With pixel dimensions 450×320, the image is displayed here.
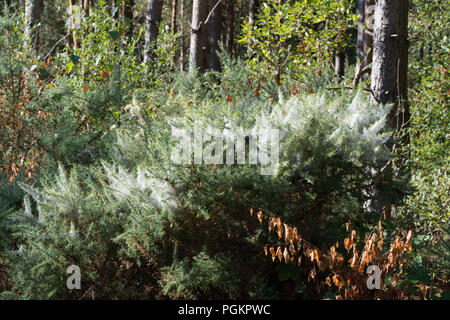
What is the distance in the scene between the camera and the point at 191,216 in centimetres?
295

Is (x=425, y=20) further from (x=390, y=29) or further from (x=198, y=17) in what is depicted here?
(x=198, y=17)

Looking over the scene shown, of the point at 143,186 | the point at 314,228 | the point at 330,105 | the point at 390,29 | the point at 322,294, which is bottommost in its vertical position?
the point at 322,294

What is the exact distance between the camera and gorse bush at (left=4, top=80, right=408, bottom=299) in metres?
2.81

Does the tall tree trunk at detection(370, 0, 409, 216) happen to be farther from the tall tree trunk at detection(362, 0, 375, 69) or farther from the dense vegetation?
the tall tree trunk at detection(362, 0, 375, 69)

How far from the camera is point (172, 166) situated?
9.66ft

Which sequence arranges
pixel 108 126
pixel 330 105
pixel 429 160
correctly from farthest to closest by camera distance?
pixel 429 160, pixel 108 126, pixel 330 105

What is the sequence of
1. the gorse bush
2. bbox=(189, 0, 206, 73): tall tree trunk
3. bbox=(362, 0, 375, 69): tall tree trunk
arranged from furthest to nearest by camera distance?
bbox=(362, 0, 375, 69): tall tree trunk → bbox=(189, 0, 206, 73): tall tree trunk → the gorse bush

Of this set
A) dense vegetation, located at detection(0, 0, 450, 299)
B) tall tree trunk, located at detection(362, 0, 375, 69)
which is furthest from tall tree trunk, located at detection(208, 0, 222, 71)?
dense vegetation, located at detection(0, 0, 450, 299)

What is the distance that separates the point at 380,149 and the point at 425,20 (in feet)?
16.3

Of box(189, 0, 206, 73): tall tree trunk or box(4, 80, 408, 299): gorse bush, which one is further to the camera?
box(189, 0, 206, 73): tall tree trunk

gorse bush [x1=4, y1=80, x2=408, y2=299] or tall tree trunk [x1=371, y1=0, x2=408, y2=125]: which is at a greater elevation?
tall tree trunk [x1=371, y1=0, x2=408, y2=125]

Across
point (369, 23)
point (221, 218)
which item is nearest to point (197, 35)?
point (369, 23)

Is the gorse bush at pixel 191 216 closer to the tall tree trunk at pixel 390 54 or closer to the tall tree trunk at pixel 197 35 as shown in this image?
the tall tree trunk at pixel 390 54
